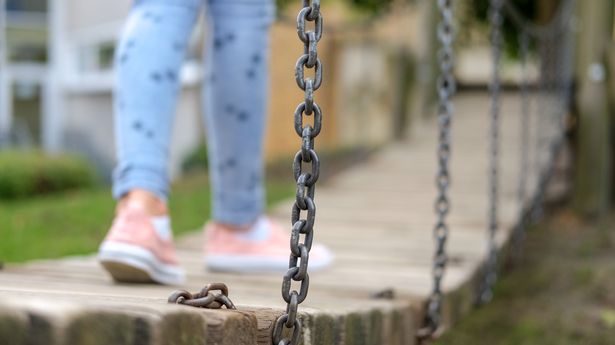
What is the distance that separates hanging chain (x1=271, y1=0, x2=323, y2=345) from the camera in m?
0.96

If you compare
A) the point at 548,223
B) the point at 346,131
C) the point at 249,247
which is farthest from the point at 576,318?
the point at 346,131

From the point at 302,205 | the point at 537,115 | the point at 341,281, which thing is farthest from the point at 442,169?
the point at 537,115

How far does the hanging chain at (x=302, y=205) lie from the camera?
0.96 metres

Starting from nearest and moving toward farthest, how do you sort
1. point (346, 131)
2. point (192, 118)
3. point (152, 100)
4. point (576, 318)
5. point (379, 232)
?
point (152, 100) → point (576, 318) → point (379, 232) → point (346, 131) → point (192, 118)

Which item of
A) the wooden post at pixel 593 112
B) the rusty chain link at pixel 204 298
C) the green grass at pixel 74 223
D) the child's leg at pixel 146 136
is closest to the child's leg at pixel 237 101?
the child's leg at pixel 146 136

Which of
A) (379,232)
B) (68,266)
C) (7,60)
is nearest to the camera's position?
(68,266)

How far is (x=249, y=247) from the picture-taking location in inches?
79.4

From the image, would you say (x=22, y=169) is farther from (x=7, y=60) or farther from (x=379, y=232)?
(x=379, y=232)

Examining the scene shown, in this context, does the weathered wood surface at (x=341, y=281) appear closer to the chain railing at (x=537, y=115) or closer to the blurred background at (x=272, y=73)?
the chain railing at (x=537, y=115)

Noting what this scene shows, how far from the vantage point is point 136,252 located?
1.52m

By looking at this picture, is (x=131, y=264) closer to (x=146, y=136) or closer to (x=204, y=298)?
(x=146, y=136)

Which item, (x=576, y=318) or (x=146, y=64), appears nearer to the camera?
(x=146, y=64)

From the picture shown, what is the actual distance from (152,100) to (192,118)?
8.46 meters

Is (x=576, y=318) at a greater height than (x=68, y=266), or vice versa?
(x=68, y=266)
